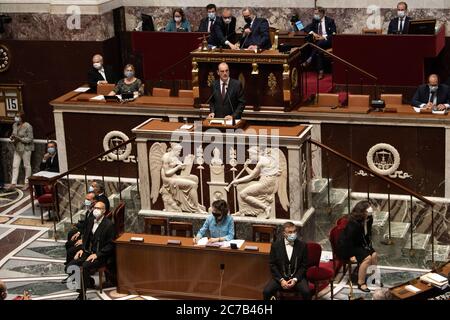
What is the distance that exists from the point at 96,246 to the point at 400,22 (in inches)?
238

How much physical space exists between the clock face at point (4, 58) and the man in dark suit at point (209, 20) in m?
3.47

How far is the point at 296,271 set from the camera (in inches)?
522

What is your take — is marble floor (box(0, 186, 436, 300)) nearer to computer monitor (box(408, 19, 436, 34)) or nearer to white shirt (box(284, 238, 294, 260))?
white shirt (box(284, 238, 294, 260))

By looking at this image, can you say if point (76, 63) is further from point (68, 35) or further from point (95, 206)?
point (95, 206)

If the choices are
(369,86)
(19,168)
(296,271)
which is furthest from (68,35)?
(296,271)

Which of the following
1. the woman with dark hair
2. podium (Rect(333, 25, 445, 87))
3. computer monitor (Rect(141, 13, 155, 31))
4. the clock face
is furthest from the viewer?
the clock face

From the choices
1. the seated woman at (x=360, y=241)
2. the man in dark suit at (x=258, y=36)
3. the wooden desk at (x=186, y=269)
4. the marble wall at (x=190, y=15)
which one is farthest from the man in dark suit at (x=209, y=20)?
the seated woman at (x=360, y=241)

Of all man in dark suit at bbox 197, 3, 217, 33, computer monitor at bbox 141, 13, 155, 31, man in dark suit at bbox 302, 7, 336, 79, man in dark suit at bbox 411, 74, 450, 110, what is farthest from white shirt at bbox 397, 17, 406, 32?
computer monitor at bbox 141, 13, 155, 31

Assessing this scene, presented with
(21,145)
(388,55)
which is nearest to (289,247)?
(388,55)

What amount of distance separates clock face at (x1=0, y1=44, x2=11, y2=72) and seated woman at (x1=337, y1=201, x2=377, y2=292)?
26.5ft

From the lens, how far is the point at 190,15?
1970 centimetres

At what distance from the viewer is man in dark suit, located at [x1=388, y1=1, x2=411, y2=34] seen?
56.7 ft

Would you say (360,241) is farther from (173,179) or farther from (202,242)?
(173,179)
